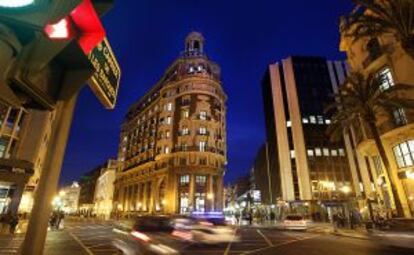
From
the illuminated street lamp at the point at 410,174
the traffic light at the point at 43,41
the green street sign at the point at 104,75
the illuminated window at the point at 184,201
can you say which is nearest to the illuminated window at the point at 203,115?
the illuminated window at the point at 184,201

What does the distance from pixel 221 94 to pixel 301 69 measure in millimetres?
22139

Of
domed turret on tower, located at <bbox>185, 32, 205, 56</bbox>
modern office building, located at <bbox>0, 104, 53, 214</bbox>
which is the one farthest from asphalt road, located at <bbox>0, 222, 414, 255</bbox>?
domed turret on tower, located at <bbox>185, 32, 205, 56</bbox>

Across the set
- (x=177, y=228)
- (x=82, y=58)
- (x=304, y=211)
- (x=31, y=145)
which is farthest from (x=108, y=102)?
(x=304, y=211)

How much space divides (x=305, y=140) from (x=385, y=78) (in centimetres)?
3493

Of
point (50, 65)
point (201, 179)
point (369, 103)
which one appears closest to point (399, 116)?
point (369, 103)

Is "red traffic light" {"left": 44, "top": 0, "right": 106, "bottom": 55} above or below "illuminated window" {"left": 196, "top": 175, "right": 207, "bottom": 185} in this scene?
below

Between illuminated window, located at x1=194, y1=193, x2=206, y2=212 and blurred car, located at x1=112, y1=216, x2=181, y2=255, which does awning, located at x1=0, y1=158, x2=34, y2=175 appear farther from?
illuminated window, located at x1=194, y1=193, x2=206, y2=212

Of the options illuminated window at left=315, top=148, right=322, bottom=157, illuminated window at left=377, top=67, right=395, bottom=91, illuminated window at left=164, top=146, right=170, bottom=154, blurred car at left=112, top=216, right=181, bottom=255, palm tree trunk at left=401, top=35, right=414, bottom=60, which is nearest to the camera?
blurred car at left=112, top=216, right=181, bottom=255

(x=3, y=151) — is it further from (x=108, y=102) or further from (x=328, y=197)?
(x=328, y=197)

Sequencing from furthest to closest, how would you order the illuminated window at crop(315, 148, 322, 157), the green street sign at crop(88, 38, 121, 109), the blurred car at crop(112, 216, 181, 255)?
the illuminated window at crop(315, 148, 322, 157)
the blurred car at crop(112, 216, 181, 255)
the green street sign at crop(88, 38, 121, 109)

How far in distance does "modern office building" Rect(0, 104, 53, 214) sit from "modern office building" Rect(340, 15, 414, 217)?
35.8 meters

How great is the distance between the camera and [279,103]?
Answer: 6825 centimetres

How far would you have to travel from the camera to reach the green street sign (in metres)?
3.49

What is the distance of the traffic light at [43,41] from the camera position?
2.00 metres
